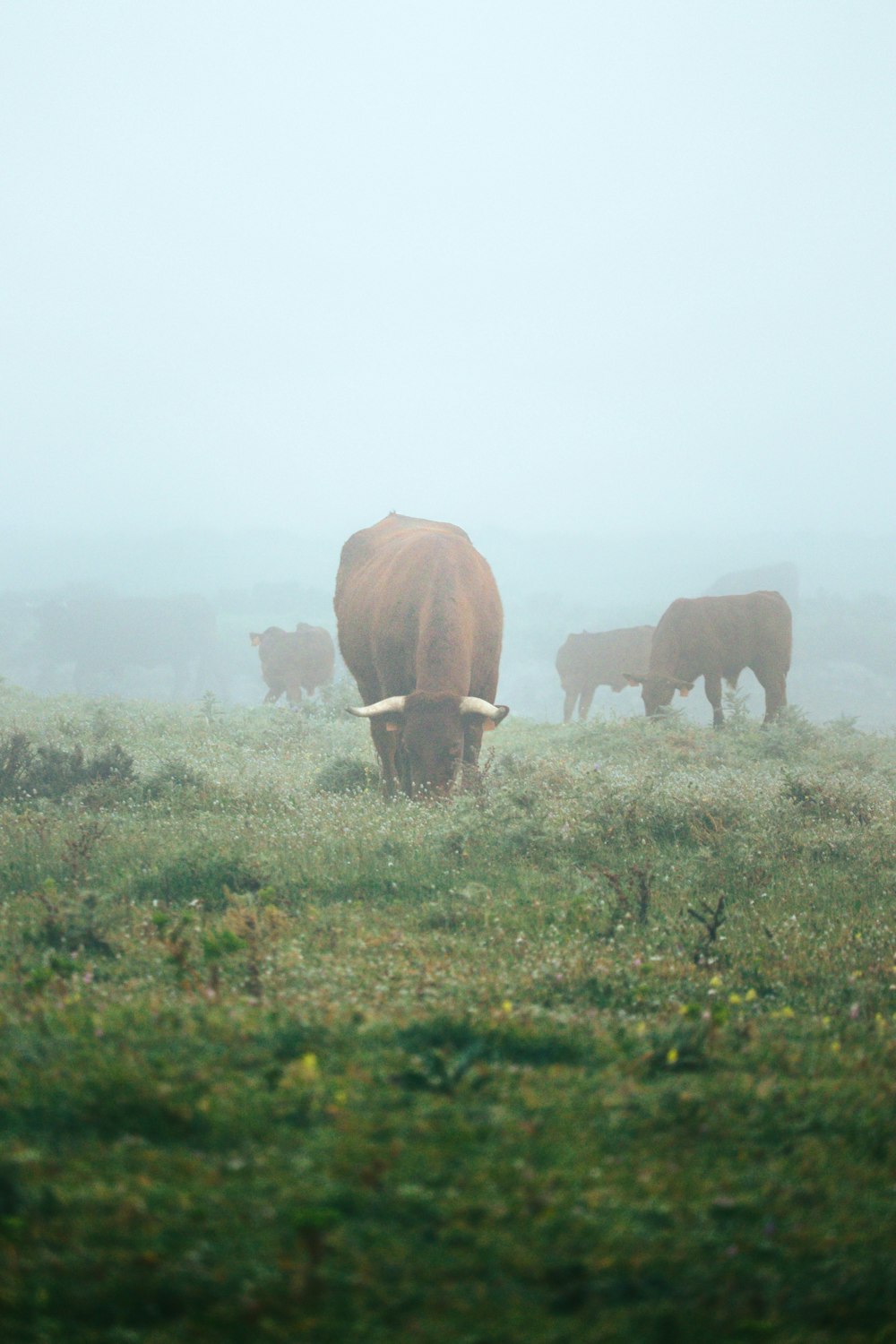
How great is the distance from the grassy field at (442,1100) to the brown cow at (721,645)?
15.5 m

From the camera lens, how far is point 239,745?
17938 millimetres

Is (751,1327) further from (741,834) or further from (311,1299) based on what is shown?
(741,834)

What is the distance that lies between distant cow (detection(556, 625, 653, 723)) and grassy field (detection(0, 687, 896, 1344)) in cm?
3328

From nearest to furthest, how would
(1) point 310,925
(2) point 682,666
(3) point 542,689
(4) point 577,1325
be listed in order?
(4) point 577,1325, (1) point 310,925, (2) point 682,666, (3) point 542,689

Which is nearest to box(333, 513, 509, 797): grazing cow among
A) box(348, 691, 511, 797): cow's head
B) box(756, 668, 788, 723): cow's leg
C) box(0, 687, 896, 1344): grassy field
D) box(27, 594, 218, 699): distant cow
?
box(348, 691, 511, 797): cow's head

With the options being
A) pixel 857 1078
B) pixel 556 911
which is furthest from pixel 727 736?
pixel 857 1078

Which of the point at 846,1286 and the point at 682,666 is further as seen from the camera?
the point at 682,666

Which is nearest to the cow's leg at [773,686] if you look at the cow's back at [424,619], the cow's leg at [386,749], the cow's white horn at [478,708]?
the cow's back at [424,619]

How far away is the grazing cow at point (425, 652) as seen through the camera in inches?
442

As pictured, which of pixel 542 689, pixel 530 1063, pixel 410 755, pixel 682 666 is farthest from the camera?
pixel 542 689

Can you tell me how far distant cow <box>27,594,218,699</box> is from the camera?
58500mm

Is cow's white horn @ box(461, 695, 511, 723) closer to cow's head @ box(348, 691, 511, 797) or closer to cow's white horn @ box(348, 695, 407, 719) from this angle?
cow's head @ box(348, 691, 511, 797)

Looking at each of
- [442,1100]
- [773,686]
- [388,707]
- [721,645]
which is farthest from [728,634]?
[442,1100]

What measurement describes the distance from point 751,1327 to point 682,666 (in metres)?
22.0
